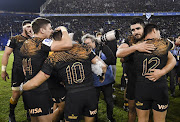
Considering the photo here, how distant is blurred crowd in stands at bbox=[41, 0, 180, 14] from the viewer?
1375 inches

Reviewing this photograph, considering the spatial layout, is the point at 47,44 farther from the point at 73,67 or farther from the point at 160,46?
the point at 160,46

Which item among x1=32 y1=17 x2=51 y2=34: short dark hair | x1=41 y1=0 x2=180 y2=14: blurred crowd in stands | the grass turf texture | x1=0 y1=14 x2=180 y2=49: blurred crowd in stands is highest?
x1=41 y1=0 x2=180 y2=14: blurred crowd in stands

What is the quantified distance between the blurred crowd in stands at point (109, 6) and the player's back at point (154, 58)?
35.1m

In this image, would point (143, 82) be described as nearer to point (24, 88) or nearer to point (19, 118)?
point (24, 88)

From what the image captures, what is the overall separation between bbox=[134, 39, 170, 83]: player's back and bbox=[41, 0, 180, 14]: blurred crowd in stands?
115 feet

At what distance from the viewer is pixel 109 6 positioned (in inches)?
1496

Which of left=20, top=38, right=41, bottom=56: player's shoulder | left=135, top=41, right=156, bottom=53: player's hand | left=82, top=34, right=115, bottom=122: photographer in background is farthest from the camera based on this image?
left=82, top=34, right=115, bottom=122: photographer in background

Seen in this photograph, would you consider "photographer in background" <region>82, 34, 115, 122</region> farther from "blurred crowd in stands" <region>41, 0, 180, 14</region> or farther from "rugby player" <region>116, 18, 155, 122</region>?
"blurred crowd in stands" <region>41, 0, 180, 14</region>

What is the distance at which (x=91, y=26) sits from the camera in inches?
1521

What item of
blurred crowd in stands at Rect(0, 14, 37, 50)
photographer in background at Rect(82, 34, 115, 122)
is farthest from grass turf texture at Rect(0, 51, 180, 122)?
blurred crowd in stands at Rect(0, 14, 37, 50)

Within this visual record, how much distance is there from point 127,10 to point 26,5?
33.6 metres

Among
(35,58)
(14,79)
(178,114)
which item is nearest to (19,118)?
(14,79)

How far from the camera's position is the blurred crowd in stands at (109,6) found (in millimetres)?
34938

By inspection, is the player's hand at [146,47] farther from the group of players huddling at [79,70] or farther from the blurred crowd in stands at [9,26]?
the blurred crowd in stands at [9,26]
